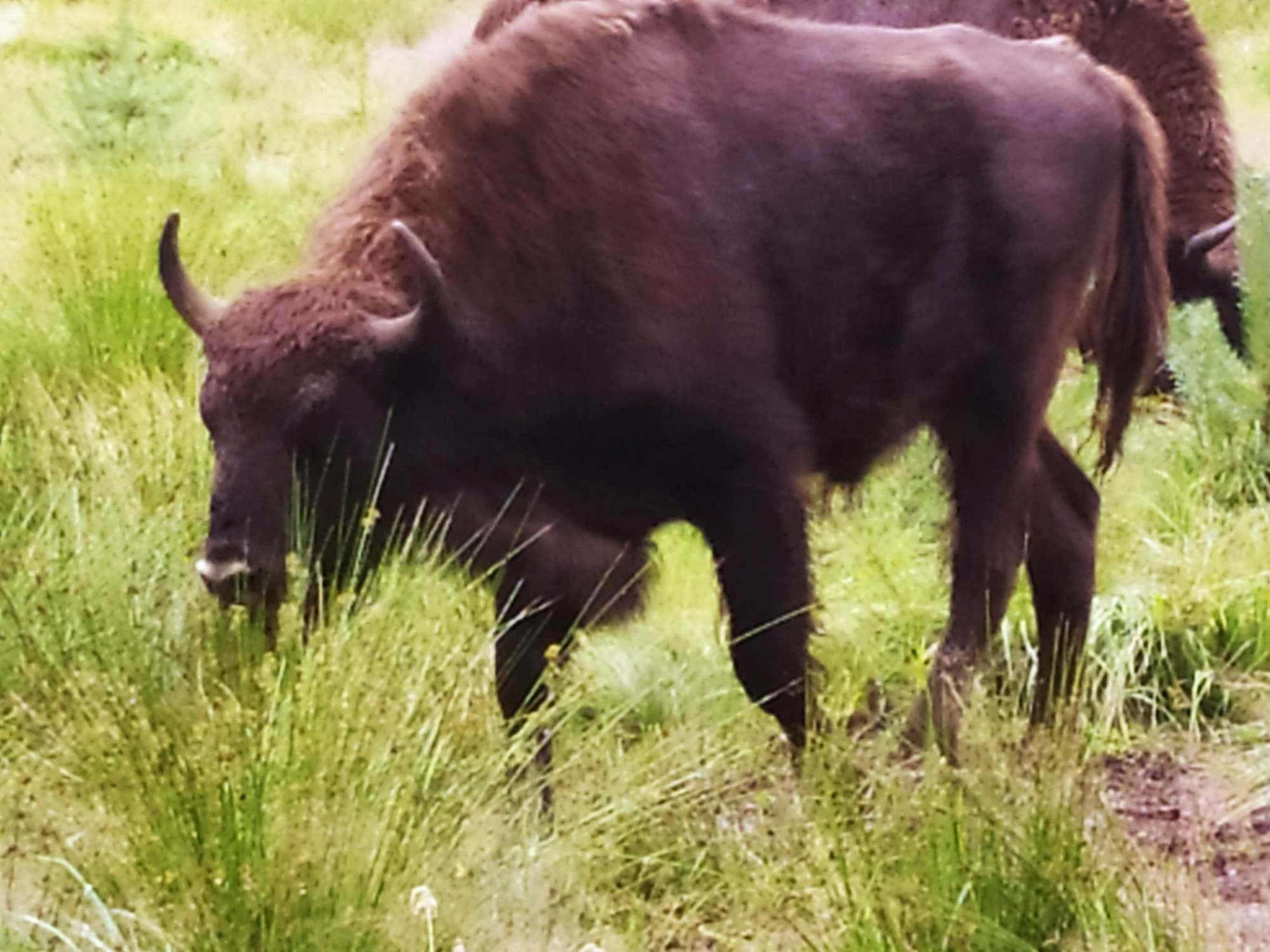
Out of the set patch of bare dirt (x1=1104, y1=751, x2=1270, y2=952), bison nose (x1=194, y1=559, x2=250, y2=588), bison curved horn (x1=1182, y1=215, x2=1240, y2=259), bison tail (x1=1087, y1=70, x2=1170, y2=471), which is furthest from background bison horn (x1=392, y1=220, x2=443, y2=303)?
bison curved horn (x1=1182, y1=215, x2=1240, y2=259)

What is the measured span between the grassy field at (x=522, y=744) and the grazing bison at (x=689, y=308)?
187mm

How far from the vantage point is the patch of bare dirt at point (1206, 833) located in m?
2.22

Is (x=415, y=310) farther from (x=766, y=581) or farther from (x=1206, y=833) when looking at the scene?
(x=1206, y=833)

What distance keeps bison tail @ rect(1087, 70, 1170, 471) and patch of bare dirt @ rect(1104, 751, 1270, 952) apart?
2.25 feet

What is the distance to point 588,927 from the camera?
90.9 inches

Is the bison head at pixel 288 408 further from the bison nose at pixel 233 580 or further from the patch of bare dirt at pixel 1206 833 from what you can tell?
the patch of bare dirt at pixel 1206 833

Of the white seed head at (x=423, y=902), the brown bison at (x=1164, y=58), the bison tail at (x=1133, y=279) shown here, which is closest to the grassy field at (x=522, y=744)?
the white seed head at (x=423, y=902)

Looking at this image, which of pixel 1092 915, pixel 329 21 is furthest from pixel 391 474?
pixel 329 21

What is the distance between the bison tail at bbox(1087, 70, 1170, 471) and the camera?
3.30 metres

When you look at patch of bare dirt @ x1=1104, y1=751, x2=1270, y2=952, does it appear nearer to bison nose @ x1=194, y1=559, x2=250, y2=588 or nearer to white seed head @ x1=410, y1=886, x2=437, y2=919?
white seed head @ x1=410, y1=886, x2=437, y2=919

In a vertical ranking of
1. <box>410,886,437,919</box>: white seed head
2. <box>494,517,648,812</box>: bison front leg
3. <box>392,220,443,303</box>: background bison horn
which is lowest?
<box>494,517,648,812</box>: bison front leg

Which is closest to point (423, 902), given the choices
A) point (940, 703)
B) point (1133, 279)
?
point (940, 703)

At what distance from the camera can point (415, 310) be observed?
2.65 m

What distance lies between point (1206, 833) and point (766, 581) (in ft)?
2.81
